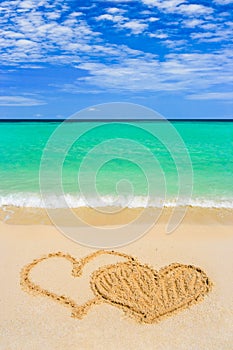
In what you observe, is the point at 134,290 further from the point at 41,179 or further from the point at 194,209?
the point at 41,179

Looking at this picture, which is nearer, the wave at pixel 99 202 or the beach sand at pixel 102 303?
the beach sand at pixel 102 303

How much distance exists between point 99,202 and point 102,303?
3.98 meters

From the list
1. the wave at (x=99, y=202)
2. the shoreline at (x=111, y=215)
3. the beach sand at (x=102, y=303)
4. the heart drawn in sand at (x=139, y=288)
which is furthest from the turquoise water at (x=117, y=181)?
the heart drawn in sand at (x=139, y=288)

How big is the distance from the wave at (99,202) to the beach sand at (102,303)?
1766 mm

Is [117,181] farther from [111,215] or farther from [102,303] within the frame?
[102,303]

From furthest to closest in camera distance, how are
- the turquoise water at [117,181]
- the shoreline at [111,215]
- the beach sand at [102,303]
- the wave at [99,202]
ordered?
the turquoise water at [117,181], the wave at [99,202], the shoreline at [111,215], the beach sand at [102,303]

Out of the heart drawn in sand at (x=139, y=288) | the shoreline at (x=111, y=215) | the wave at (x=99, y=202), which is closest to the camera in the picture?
the heart drawn in sand at (x=139, y=288)

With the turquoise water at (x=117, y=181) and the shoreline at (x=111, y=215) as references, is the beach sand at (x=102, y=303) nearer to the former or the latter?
the shoreline at (x=111, y=215)

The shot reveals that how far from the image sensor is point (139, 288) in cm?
396

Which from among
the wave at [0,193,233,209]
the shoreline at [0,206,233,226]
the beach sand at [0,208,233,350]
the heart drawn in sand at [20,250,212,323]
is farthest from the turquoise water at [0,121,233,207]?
the heart drawn in sand at [20,250,212,323]

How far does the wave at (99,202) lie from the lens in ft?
24.1

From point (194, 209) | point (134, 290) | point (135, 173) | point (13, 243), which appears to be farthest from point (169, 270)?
point (135, 173)

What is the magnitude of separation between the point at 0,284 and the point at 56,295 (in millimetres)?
678

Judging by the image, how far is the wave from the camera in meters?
7.34
